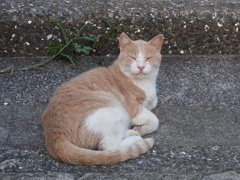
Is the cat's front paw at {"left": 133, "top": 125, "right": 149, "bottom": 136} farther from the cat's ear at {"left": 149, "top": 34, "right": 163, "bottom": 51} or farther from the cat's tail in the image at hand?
the cat's ear at {"left": 149, "top": 34, "right": 163, "bottom": 51}

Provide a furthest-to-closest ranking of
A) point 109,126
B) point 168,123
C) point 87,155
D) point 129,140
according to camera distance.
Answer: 1. point 168,123
2. point 129,140
3. point 109,126
4. point 87,155

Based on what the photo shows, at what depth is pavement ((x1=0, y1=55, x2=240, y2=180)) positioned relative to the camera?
2.80m

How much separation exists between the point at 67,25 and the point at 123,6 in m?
0.72

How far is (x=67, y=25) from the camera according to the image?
14.6 ft

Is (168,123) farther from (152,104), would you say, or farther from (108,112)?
(108,112)

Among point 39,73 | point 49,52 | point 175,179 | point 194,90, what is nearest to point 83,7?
point 49,52

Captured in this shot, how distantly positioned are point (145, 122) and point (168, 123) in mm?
267

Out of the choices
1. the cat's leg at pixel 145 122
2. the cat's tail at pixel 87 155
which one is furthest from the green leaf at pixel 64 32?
the cat's tail at pixel 87 155

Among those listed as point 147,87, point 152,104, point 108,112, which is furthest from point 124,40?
point 108,112

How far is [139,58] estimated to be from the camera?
135 inches

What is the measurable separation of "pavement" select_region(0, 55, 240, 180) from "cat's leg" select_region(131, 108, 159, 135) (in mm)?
70

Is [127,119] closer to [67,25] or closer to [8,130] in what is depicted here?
[8,130]

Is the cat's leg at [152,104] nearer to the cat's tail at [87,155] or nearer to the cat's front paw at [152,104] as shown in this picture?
the cat's front paw at [152,104]

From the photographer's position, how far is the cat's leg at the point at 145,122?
3.31 metres
